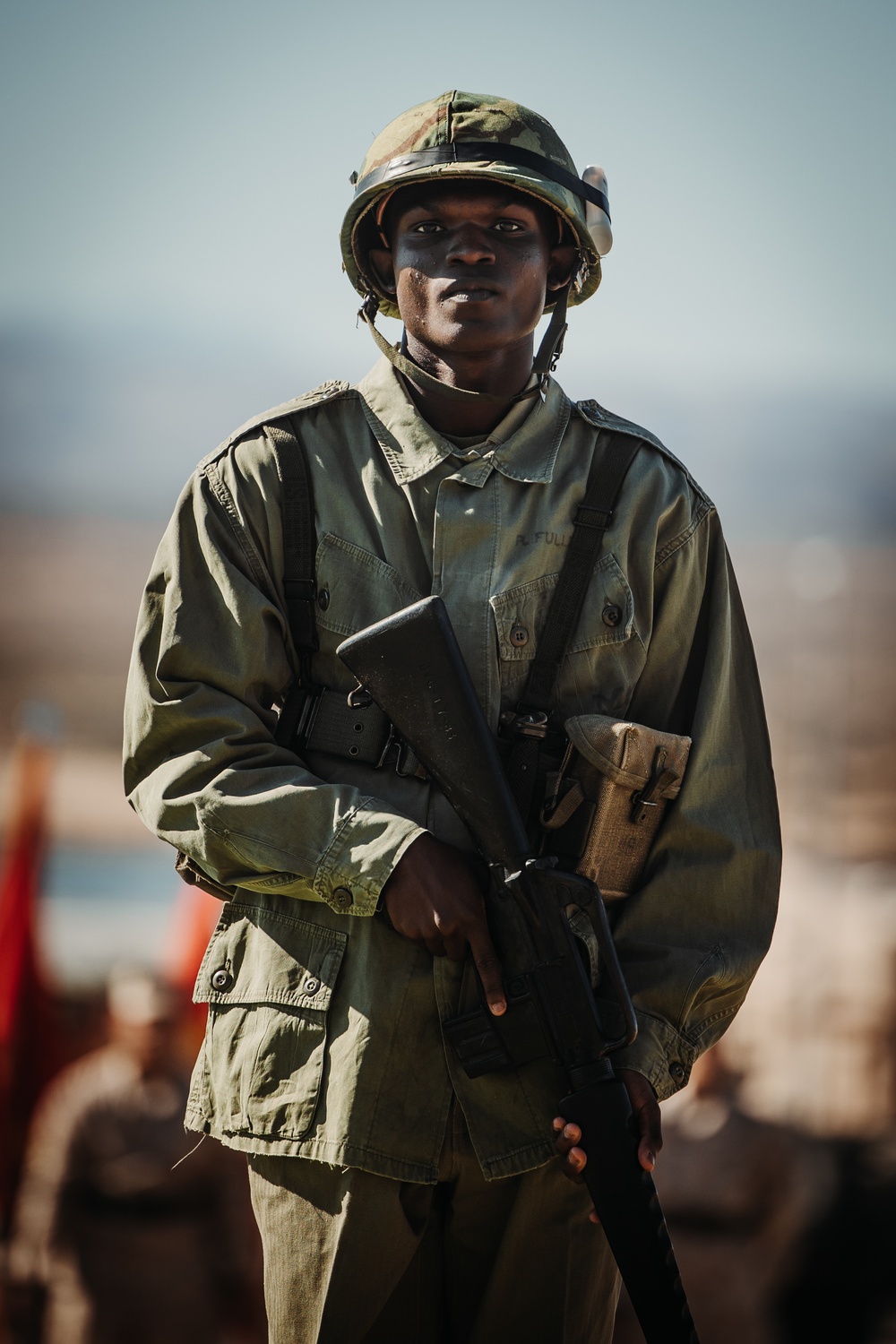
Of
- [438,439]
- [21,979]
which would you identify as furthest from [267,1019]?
[21,979]

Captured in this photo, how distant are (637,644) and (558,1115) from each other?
28.6 inches

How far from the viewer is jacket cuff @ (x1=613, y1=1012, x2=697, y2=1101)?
6.84 ft

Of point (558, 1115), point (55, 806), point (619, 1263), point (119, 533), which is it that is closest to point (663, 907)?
point (558, 1115)

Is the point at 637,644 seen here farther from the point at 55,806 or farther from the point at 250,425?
the point at 55,806

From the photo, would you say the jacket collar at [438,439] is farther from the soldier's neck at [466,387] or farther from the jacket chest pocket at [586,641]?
the jacket chest pocket at [586,641]

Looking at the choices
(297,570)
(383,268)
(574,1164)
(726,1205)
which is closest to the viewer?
(574,1164)

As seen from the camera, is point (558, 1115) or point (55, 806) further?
point (55, 806)

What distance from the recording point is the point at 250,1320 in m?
5.62

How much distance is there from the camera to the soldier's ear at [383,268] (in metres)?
2.48

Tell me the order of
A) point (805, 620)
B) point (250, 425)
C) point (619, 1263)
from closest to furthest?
point (619, 1263) → point (250, 425) → point (805, 620)

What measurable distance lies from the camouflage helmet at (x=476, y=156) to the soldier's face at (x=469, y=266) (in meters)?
0.04

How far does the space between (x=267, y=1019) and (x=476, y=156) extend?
137cm

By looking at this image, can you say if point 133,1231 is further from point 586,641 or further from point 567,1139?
point 586,641

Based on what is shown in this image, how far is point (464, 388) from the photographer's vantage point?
7.66ft
